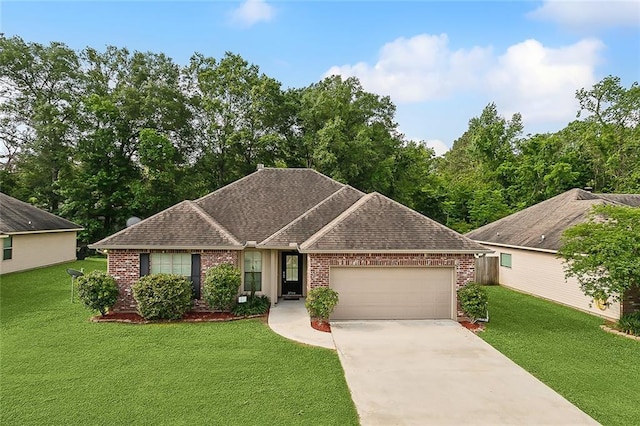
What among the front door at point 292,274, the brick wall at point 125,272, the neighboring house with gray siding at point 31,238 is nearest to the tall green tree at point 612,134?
the front door at point 292,274

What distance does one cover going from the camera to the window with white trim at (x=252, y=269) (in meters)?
13.7

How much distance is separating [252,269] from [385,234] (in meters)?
4.89

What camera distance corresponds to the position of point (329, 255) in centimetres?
1180

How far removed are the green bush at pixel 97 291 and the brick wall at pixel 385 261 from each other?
6.02 meters

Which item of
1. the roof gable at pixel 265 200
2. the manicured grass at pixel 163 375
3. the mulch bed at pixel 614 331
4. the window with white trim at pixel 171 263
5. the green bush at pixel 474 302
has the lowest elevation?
the mulch bed at pixel 614 331

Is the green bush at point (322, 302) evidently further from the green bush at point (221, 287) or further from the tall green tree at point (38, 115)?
the tall green tree at point (38, 115)

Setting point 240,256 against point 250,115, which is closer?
point 240,256

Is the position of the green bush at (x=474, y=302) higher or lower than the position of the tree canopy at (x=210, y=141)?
lower

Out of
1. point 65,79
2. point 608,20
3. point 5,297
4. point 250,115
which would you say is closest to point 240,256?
point 5,297

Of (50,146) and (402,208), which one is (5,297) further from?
(50,146)

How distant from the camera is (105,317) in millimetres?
11859

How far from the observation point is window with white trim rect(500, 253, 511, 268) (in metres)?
18.7

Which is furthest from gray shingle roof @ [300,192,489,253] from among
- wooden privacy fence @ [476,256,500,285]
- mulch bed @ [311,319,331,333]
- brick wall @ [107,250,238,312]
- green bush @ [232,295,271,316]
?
wooden privacy fence @ [476,256,500,285]

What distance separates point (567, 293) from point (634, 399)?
858cm
